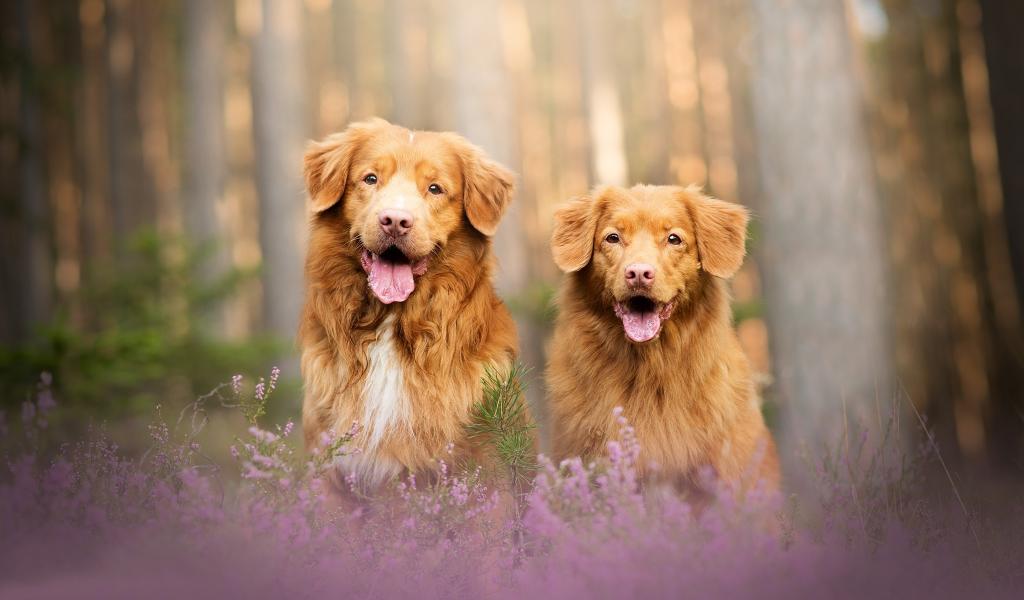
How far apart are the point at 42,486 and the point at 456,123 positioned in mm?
5829

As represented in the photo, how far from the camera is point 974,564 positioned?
307 cm

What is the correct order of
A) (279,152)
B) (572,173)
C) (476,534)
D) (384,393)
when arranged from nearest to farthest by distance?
1. (476,534)
2. (384,393)
3. (279,152)
4. (572,173)

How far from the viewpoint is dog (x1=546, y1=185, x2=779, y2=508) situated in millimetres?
3832

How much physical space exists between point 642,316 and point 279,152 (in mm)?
9142

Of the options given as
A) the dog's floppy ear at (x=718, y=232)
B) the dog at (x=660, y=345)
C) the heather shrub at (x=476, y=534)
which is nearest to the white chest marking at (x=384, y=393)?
the heather shrub at (x=476, y=534)

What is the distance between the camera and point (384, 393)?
3.84 metres

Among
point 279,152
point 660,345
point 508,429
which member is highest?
point 279,152

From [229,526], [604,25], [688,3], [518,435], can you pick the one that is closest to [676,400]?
[518,435]

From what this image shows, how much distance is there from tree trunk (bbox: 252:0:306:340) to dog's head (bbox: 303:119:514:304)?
7.28m

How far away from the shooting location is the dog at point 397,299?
12.3 feet

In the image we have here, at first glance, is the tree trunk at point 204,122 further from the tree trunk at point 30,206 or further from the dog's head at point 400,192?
the dog's head at point 400,192

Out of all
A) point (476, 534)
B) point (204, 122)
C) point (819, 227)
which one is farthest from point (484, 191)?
point (204, 122)

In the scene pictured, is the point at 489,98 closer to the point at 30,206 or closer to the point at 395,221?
the point at 395,221

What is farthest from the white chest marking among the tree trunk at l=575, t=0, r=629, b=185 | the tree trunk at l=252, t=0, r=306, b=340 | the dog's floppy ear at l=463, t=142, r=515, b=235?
the tree trunk at l=575, t=0, r=629, b=185
